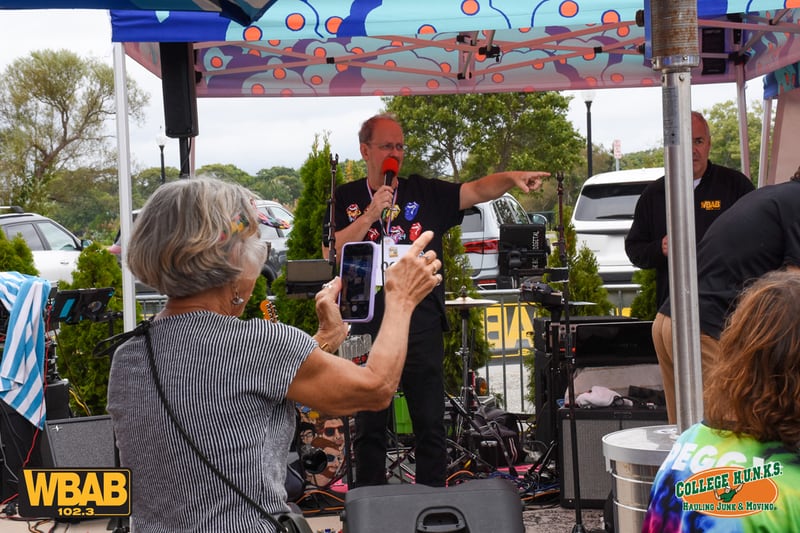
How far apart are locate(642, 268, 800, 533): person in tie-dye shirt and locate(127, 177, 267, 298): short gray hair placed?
94cm

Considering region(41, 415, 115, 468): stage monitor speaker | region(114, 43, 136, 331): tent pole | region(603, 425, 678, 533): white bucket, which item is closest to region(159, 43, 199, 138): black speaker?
region(114, 43, 136, 331): tent pole

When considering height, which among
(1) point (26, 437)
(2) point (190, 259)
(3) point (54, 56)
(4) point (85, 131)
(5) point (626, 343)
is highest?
(3) point (54, 56)

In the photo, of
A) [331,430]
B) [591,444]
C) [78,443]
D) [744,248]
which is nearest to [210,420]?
[744,248]

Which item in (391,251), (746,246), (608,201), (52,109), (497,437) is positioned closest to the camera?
(746,246)

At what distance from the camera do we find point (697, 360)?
274cm

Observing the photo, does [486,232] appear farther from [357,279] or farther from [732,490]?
[732,490]

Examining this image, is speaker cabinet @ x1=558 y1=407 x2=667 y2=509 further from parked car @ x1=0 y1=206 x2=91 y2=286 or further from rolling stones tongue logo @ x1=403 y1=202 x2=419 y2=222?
parked car @ x1=0 y1=206 x2=91 y2=286

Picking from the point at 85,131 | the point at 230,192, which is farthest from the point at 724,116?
the point at 230,192

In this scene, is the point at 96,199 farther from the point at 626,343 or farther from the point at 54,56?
the point at 626,343

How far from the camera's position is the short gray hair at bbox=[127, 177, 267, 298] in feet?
6.02

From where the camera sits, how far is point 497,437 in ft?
18.7

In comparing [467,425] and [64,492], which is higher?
[64,492]

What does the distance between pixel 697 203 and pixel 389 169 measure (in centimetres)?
173

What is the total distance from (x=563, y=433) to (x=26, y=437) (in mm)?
3033
